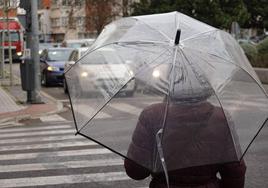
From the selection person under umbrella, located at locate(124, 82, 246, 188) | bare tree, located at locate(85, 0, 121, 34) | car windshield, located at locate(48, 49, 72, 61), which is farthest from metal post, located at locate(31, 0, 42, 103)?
bare tree, located at locate(85, 0, 121, 34)

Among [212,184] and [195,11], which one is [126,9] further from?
[212,184]

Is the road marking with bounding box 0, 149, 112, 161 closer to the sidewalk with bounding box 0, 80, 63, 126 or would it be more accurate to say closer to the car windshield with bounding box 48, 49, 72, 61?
the sidewalk with bounding box 0, 80, 63, 126

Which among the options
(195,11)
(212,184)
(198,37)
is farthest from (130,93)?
(195,11)

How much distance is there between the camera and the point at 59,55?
24781 millimetres

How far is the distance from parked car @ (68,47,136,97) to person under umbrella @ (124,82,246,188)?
0.39m

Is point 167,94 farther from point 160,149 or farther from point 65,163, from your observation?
point 65,163

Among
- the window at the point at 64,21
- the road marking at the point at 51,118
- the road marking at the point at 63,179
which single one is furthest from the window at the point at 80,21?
the road marking at the point at 63,179

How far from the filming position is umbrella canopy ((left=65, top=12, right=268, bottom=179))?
2871 mm

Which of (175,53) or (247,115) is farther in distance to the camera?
(247,115)

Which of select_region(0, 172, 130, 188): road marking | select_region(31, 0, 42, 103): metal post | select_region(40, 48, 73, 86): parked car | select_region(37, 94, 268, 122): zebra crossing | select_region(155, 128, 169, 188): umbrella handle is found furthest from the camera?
select_region(40, 48, 73, 86): parked car

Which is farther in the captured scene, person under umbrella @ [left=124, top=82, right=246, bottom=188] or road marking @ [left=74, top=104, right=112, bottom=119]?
road marking @ [left=74, top=104, right=112, bottom=119]

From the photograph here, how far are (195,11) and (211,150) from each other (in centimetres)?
4090

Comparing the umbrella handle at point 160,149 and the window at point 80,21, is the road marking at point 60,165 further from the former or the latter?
the window at point 80,21

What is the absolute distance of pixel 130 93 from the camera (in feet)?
10.8
